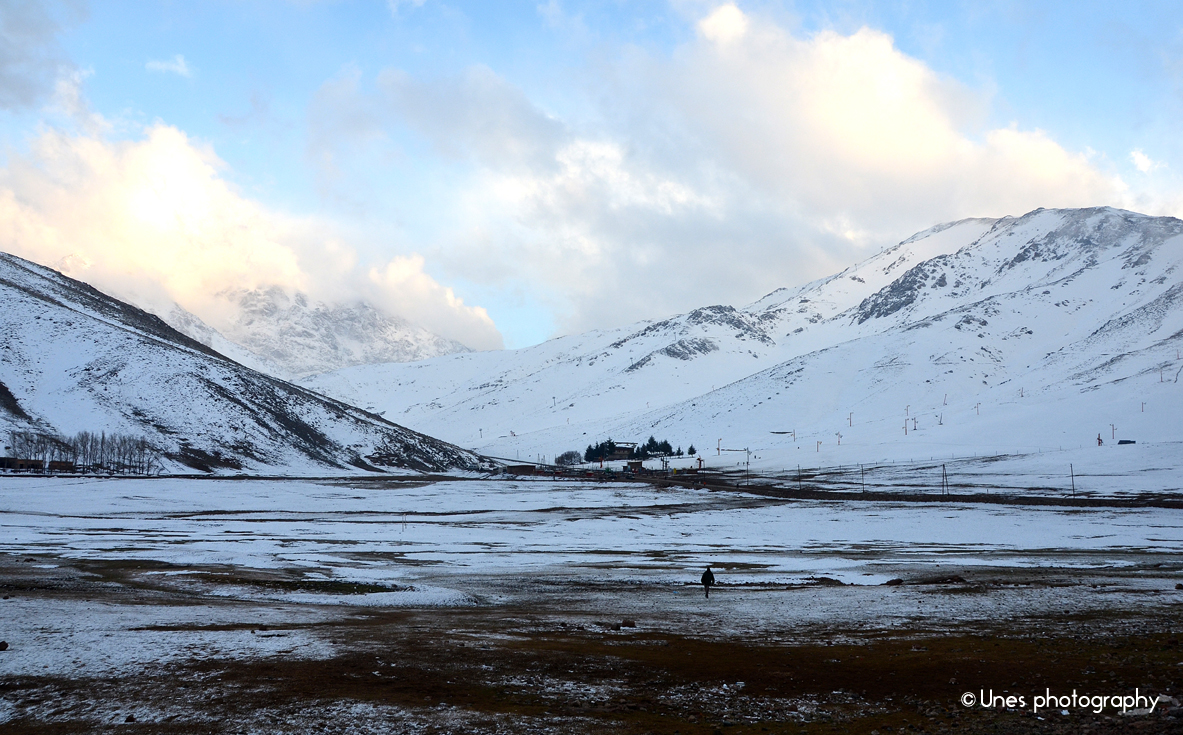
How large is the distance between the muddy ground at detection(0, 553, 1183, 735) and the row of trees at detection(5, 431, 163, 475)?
11363 centimetres

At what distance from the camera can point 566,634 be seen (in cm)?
2478

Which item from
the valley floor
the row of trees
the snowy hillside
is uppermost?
the snowy hillside

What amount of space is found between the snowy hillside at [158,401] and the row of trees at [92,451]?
10.5 feet

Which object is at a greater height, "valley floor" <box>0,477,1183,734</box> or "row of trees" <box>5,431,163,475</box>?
"row of trees" <box>5,431,163,475</box>

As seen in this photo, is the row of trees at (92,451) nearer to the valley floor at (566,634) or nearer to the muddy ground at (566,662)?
the valley floor at (566,634)

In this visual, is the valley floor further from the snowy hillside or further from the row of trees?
the snowy hillside

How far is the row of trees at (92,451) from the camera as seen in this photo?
12938cm

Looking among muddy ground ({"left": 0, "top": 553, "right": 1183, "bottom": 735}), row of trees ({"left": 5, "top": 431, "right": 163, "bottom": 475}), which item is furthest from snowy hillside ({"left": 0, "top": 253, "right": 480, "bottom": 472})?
muddy ground ({"left": 0, "top": 553, "right": 1183, "bottom": 735})

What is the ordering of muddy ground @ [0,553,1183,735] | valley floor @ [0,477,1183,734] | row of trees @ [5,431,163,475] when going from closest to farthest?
muddy ground @ [0,553,1183,735], valley floor @ [0,477,1183,734], row of trees @ [5,431,163,475]

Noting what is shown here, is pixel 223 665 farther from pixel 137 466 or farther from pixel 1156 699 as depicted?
pixel 137 466

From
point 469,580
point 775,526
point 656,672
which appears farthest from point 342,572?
point 775,526

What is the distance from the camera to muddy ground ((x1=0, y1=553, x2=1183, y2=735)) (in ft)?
51.2

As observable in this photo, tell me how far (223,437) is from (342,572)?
5176 inches

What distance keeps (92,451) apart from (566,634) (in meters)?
138
